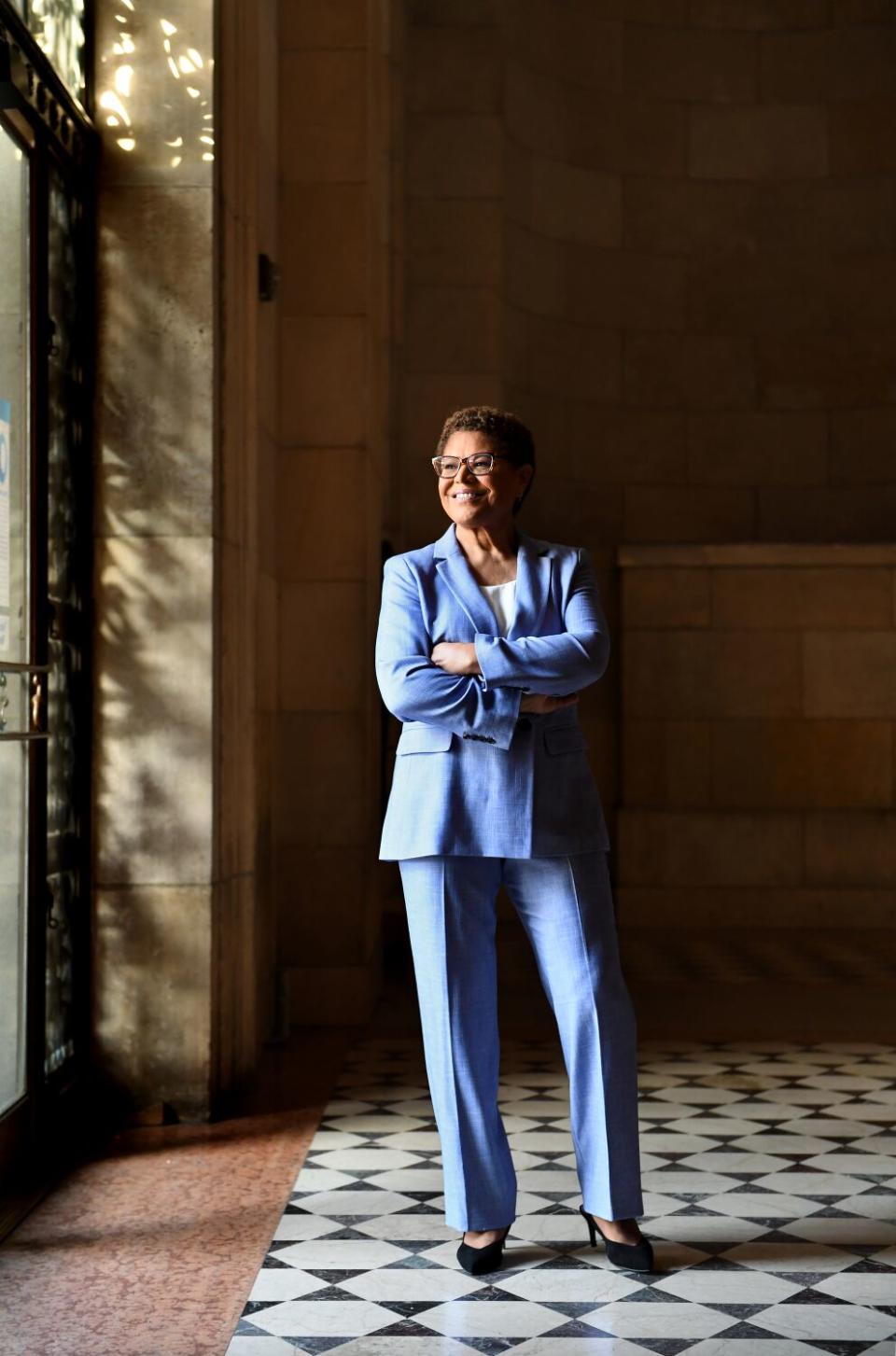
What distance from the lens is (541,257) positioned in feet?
41.1

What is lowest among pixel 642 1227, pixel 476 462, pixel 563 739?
pixel 642 1227

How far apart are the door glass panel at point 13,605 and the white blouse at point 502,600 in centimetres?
149

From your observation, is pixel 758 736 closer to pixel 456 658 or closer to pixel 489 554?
pixel 489 554

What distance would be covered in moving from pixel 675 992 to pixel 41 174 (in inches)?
201

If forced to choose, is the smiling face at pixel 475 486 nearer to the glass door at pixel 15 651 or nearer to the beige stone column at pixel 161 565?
the glass door at pixel 15 651

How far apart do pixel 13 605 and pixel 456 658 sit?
5.27 ft

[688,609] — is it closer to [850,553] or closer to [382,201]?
[850,553]

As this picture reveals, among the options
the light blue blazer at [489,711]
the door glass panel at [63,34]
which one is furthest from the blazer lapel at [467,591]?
the door glass panel at [63,34]

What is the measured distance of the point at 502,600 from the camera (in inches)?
153

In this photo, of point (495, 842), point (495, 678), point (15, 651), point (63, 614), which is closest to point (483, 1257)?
point (495, 842)

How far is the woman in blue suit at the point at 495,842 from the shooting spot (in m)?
3.69

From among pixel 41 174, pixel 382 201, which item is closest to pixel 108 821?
pixel 41 174

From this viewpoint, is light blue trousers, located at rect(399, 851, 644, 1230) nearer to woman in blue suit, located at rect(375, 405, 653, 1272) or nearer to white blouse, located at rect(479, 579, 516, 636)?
woman in blue suit, located at rect(375, 405, 653, 1272)

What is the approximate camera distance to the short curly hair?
12.5 feet
